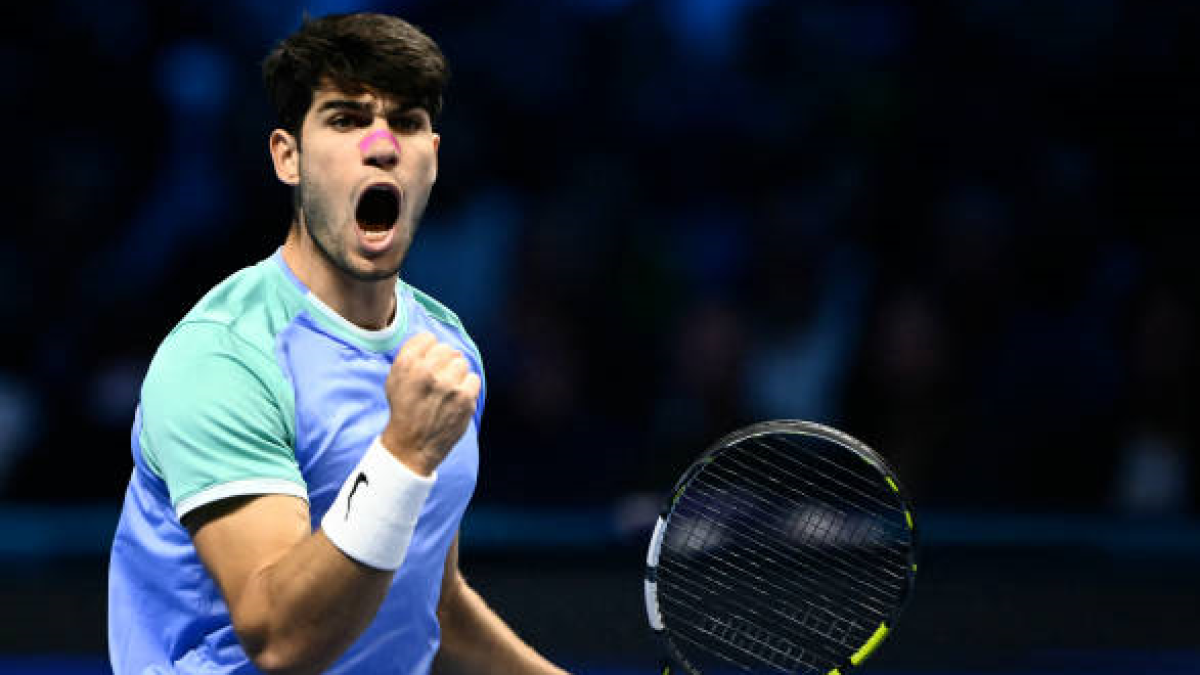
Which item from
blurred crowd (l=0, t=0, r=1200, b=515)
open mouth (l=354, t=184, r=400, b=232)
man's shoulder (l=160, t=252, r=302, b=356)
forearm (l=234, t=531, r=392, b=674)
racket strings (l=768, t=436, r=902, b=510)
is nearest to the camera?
forearm (l=234, t=531, r=392, b=674)

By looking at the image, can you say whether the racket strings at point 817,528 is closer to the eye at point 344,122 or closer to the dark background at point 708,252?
the eye at point 344,122


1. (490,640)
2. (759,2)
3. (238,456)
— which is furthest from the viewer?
(759,2)

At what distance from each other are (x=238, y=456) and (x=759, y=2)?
5473mm

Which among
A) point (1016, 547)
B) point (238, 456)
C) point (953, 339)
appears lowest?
point (1016, 547)

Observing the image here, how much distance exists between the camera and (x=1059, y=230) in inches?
281

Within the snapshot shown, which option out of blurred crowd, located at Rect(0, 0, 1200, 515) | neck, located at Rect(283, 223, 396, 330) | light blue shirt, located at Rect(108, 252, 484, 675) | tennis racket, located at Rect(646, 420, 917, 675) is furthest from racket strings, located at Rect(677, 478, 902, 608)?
blurred crowd, located at Rect(0, 0, 1200, 515)

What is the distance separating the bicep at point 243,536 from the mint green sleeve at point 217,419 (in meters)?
0.02

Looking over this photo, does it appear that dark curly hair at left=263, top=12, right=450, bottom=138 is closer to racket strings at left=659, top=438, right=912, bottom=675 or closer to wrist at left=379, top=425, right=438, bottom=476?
wrist at left=379, top=425, right=438, bottom=476

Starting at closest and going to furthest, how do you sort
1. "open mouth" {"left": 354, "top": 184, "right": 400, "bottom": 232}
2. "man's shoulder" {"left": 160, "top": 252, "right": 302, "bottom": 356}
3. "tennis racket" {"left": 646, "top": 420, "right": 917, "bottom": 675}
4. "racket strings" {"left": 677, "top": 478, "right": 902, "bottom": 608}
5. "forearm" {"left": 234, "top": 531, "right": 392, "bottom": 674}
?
"forearm" {"left": 234, "top": 531, "right": 392, "bottom": 674} → "man's shoulder" {"left": 160, "top": 252, "right": 302, "bottom": 356} → "open mouth" {"left": 354, "top": 184, "right": 400, "bottom": 232} → "tennis racket" {"left": 646, "top": 420, "right": 917, "bottom": 675} → "racket strings" {"left": 677, "top": 478, "right": 902, "bottom": 608}

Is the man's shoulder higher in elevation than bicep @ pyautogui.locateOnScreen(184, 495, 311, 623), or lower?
higher

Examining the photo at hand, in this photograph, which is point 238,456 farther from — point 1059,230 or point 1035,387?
point 1059,230

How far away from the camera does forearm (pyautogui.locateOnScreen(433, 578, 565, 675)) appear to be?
122 inches

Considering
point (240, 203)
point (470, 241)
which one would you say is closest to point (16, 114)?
point (240, 203)

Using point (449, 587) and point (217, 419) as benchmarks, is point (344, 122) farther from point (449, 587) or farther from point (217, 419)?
point (449, 587)
